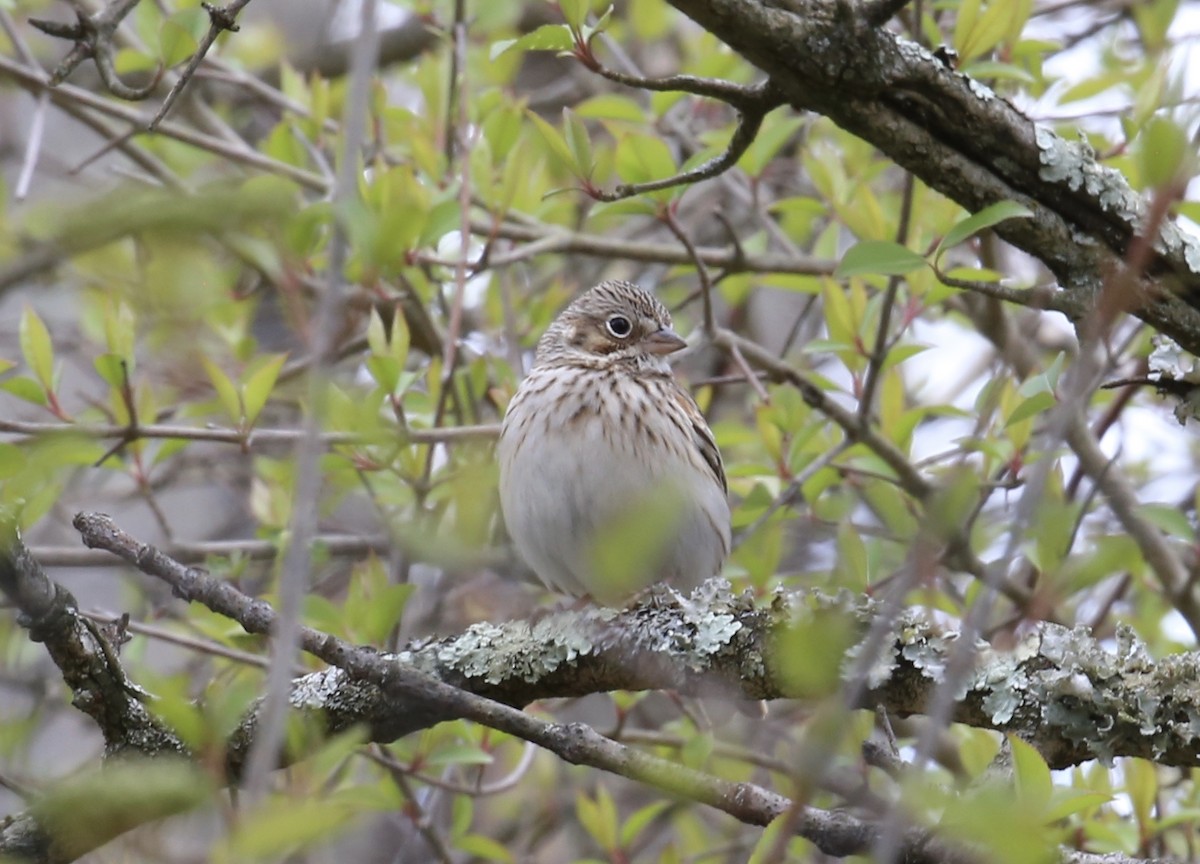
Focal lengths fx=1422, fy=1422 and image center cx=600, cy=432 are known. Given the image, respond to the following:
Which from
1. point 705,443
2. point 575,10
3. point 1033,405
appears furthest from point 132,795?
point 705,443

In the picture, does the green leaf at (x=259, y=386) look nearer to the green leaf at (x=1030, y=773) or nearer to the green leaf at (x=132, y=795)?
the green leaf at (x=132, y=795)

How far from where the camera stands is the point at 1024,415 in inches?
162

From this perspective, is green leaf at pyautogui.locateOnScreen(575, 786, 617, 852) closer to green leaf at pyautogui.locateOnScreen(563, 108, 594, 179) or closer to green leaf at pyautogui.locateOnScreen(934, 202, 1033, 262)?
green leaf at pyautogui.locateOnScreen(563, 108, 594, 179)

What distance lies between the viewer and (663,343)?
19.1ft

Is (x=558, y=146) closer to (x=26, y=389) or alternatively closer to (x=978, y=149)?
(x=978, y=149)

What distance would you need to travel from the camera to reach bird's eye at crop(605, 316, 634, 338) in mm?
5947

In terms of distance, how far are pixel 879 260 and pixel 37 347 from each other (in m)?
2.63

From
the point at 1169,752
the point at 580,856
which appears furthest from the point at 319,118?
the point at 1169,752

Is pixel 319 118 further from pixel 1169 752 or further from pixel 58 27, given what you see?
pixel 1169 752

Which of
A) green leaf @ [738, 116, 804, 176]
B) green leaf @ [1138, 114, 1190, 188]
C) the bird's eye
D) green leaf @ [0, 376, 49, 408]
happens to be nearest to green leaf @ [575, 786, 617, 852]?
the bird's eye

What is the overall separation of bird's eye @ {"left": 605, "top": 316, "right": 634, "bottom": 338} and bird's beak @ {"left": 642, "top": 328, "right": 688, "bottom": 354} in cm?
12

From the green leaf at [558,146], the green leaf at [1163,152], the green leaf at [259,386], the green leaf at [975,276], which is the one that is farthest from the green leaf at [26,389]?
the green leaf at [1163,152]

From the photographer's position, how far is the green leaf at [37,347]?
14.8 feet

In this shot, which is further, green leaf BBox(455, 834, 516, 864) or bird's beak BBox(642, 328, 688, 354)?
bird's beak BBox(642, 328, 688, 354)
